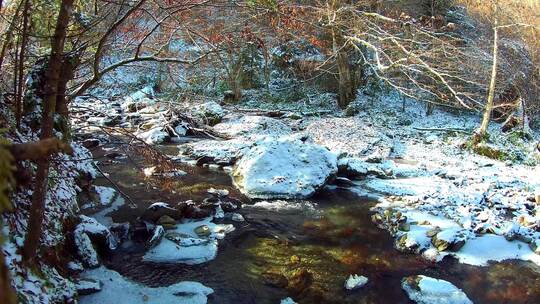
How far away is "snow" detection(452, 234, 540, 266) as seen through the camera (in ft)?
22.1

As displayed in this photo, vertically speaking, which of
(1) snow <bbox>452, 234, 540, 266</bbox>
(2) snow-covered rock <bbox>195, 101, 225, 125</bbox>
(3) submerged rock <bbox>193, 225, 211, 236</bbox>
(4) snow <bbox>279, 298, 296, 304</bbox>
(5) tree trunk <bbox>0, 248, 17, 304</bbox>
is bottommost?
(1) snow <bbox>452, 234, 540, 266</bbox>

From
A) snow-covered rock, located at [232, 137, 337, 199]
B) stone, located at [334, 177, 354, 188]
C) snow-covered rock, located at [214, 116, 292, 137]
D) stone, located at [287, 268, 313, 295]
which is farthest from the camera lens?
snow-covered rock, located at [214, 116, 292, 137]

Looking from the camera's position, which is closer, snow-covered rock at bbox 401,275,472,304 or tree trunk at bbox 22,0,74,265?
tree trunk at bbox 22,0,74,265

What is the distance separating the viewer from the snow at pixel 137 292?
514 centimetres

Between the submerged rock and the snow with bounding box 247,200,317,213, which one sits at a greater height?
the submerged rock

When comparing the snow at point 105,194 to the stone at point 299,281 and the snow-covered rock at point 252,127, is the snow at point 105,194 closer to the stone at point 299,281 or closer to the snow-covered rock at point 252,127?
the stone at point 299,281

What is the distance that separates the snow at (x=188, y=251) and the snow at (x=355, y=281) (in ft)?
6.62

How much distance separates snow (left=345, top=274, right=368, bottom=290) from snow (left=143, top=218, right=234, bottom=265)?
6.62 ft

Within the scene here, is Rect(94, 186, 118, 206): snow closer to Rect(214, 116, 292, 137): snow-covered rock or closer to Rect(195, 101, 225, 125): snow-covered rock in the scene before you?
Rect(214, 116, 292, 137): snow-covered rock

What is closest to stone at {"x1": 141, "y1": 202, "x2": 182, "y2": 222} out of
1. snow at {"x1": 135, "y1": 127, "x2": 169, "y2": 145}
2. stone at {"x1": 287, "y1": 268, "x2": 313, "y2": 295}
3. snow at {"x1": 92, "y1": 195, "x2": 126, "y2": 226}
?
snow at {"x1": 92, "y1": 195, "x2": 126, "y2": 226}

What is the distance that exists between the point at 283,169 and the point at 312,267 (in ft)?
13.0

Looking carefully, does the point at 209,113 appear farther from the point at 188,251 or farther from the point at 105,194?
the point at 188,251

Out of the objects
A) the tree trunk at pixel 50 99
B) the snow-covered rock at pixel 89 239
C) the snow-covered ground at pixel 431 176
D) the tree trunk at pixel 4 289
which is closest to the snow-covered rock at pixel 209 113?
the snow-covered ground at pixel 431 176

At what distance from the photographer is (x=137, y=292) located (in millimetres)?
5367
